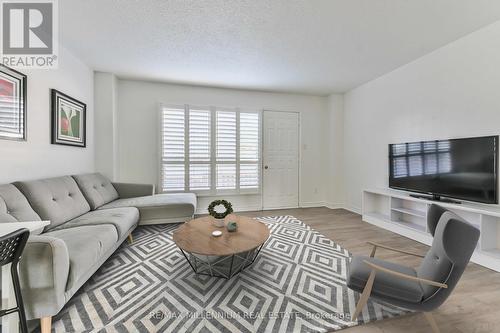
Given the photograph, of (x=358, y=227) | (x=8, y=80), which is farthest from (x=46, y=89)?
(x=358, y=227)

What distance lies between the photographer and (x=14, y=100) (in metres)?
2.13

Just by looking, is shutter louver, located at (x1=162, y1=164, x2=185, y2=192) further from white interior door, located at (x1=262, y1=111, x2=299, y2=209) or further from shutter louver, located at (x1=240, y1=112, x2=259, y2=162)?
white interior door, located at (x1=262, y1=111, x2=299, y2=209)

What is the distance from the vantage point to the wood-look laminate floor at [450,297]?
1.47 m

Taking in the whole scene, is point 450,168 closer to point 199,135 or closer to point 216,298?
point 216,298

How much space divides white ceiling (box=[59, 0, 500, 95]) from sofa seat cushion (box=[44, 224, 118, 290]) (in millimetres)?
2205

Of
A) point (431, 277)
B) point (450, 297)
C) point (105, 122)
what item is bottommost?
point (450, 297)

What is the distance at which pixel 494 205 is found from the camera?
2.37m

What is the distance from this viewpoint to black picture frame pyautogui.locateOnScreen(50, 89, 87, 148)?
2.71 metres

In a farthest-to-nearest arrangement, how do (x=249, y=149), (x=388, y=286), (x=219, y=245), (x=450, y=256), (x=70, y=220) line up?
(x=249, y=149), (x=70, y=220), (x=219, y=245), (x=388, y=286), (x=450, y=256)

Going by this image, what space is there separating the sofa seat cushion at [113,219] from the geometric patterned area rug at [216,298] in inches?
14.8

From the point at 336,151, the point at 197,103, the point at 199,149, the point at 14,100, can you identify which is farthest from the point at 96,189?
the point at 336,151

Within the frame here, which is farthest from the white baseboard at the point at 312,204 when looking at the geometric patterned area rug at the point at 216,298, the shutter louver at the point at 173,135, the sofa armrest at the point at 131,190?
the sofa armrest at the point at 131,190

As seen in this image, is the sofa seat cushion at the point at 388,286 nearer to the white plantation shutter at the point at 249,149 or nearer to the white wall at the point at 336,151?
the white plantation shutter at the point at 249,149

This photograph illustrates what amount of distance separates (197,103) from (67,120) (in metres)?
2.14
